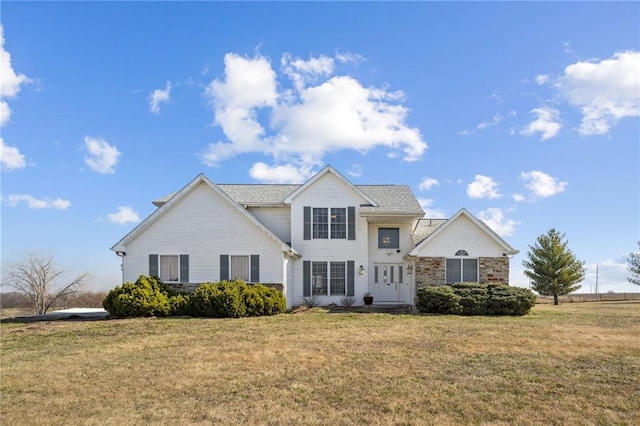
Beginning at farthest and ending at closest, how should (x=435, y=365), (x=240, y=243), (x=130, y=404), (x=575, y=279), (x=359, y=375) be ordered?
(x=575, y=279) → (x=240, y=243) → (x=435, y=365) → (x=359, y=375) → (x=130, y=404)

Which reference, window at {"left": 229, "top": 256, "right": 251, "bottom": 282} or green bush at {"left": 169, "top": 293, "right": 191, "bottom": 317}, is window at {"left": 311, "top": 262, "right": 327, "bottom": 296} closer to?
window at {"left": 229, "top": 256, "right": 251, "bottom": 282}

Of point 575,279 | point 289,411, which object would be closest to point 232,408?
point 289,411

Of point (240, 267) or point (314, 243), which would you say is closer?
point (240, 267)

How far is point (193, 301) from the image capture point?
18.8 m

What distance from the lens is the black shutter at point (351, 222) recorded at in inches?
940

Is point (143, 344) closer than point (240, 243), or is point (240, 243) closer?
point (143, 344)

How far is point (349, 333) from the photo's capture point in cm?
1398

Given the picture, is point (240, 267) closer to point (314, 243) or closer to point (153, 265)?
point (153, 265)

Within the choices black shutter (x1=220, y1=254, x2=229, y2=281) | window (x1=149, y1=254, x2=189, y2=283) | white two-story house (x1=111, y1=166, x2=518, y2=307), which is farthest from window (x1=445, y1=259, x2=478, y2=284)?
window (x1=149, y1=254, x2=189, y2=283)

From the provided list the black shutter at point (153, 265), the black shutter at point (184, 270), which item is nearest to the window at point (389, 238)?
the black shutter at point (184, 270)

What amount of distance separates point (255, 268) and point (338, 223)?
5.00m

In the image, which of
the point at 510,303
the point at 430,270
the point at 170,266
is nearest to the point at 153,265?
the point at 170,266

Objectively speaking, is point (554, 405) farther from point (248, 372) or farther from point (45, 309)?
point (45, 309)

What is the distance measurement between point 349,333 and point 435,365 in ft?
15.0
